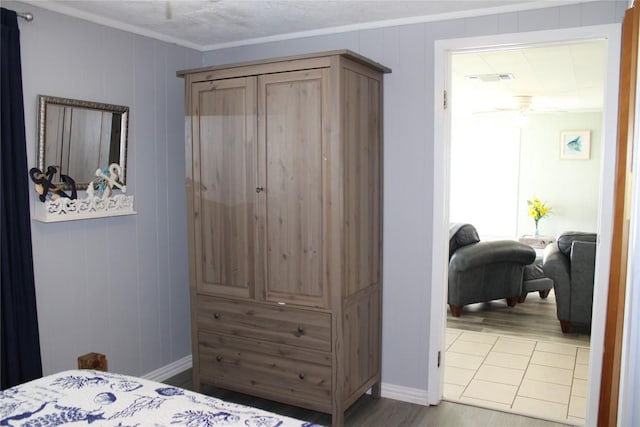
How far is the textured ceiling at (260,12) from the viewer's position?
2.84 metres

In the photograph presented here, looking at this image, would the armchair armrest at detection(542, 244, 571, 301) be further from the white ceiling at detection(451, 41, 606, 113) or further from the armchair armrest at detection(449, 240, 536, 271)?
the white ceiling at detection(451, 41, 606, 113)

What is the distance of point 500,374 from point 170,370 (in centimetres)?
230

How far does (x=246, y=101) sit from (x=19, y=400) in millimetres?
1845

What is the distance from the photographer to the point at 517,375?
3807 millimetres

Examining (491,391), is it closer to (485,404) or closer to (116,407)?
(485,404)

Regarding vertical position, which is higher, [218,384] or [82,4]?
[82,4]

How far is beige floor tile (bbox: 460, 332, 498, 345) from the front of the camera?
4.51 meters

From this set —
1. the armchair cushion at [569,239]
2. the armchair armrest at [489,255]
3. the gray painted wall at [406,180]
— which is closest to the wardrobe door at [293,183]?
the gray painted wall at [406,180]

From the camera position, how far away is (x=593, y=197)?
795 cm

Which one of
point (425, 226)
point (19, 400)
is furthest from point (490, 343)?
point (19, 400)

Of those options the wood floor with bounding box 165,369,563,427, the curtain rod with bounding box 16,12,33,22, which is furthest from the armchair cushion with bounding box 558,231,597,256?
the curtain rod with bounding box 16,12,33,22

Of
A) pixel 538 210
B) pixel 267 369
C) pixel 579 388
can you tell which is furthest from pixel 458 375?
pixel 538 210

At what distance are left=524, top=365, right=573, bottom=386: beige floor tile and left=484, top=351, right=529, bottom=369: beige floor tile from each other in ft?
0.27

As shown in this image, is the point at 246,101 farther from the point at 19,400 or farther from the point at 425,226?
the point at 19,400
